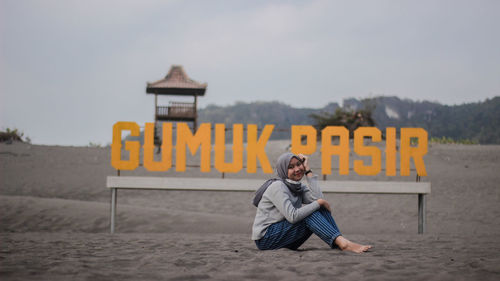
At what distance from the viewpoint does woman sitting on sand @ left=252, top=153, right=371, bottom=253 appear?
17.0ft

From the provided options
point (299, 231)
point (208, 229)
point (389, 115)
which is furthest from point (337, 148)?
point (389, 115)

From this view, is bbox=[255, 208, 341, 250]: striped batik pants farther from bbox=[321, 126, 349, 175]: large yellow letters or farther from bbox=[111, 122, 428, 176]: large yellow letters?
bbox=[321, 126, 349, 175]: large yellow letters

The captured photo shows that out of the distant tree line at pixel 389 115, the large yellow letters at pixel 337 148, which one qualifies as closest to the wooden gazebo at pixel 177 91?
the distant tree line at pixel 389 115

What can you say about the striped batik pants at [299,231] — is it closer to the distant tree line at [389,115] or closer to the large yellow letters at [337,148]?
the large yellow letters at [337,148]

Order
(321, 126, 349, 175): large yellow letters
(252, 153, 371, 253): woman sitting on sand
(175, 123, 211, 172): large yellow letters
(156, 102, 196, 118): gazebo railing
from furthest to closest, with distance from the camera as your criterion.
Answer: (156, 102, 196, 118): gazebo railing
(321, 126, 349, 175): large yellow letters
(175, 123, 211, 172): large yellow letters
(252, 153, 371, 253): woman sitting on sand

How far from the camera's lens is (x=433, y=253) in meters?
5.61

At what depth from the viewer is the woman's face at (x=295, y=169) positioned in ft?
17.4

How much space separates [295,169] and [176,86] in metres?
20.4

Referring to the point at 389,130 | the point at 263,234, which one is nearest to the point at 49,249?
the point at 263,234

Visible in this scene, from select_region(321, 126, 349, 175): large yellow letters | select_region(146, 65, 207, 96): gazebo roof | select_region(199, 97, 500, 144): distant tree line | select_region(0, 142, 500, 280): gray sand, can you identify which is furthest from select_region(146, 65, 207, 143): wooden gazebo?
select_region(321, 126, 349, 175): large yellow letters

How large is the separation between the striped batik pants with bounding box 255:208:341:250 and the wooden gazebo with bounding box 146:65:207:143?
1870cm

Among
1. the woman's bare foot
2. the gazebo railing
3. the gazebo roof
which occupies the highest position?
the gazebo roof

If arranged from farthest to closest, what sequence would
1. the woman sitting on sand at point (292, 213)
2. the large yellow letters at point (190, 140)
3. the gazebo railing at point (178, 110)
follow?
the gazebo railing at point (178, 110), the large yellow letters at point (190, 140), the woman sitting on sand at point (292, 213)

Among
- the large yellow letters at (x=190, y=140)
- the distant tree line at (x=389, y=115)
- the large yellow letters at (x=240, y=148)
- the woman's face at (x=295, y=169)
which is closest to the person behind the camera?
the woman's face at (x=295, y=169)
